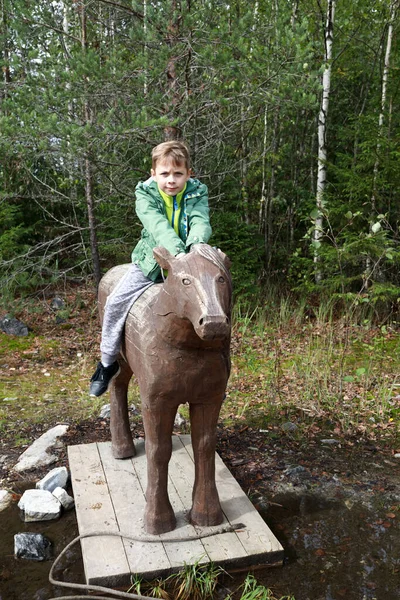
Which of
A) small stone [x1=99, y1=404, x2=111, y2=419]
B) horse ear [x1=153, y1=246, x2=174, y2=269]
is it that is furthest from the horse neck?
small stone [x1=99, y1=404, x2=111, y2=419]

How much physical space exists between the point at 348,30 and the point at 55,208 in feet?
23.5

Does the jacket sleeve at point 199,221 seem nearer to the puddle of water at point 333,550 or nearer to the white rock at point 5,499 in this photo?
the puddle of water at point 333,550

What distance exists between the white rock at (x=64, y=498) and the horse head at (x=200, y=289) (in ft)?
5.93

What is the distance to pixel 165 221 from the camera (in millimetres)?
2674

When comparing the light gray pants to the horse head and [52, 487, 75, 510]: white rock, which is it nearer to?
the horse head

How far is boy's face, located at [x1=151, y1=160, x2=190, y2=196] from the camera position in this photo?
8.89 ft

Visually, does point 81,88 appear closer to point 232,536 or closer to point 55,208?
point 55,208

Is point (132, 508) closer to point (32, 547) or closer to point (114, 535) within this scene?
point (114, 535)

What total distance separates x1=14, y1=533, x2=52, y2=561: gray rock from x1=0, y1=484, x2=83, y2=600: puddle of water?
0.03m

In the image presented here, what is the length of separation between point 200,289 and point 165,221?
0.68 meters

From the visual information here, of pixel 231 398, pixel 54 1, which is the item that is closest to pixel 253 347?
pixel 231 398

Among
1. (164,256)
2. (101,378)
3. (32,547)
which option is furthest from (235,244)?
(32,547)

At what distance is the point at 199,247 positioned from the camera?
231cm

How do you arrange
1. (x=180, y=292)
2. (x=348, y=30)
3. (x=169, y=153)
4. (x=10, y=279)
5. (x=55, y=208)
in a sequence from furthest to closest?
(x=348, y=30)
(x=55, y=208)
(x=10, y=279)
(x=169, y=153)
(x=180, y=292)
